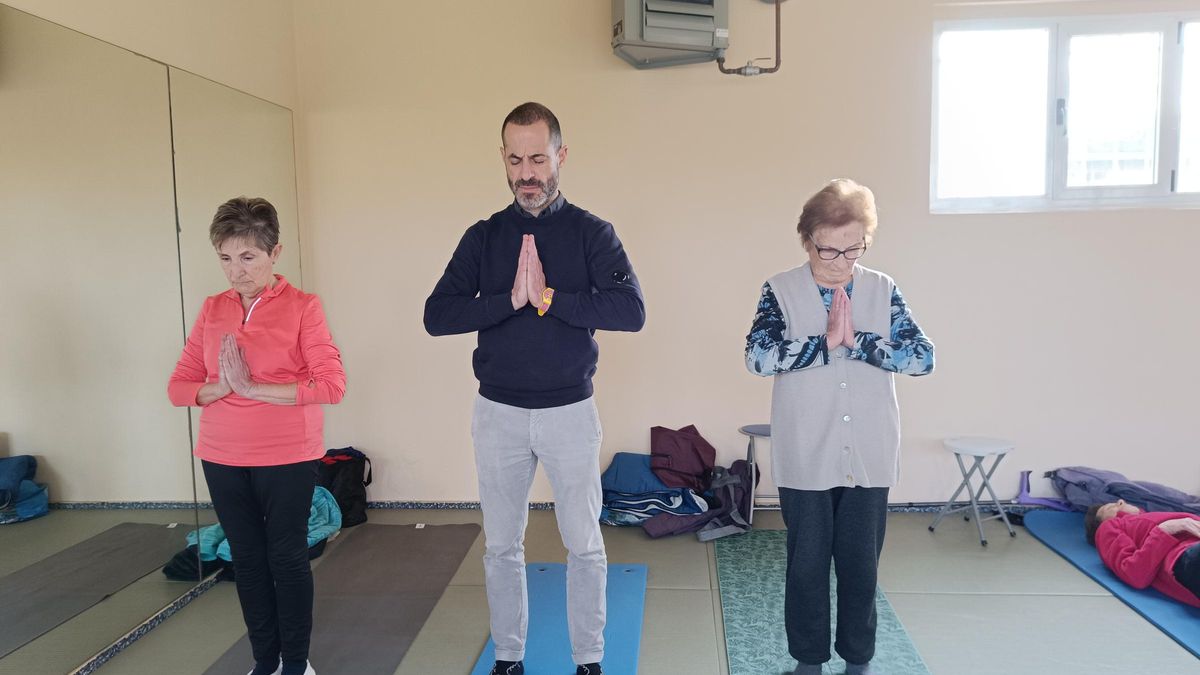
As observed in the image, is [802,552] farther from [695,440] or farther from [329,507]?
[329,507]

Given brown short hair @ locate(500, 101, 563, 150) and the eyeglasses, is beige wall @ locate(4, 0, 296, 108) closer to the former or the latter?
brown short hair @ locate(500, 101, 563, 150)

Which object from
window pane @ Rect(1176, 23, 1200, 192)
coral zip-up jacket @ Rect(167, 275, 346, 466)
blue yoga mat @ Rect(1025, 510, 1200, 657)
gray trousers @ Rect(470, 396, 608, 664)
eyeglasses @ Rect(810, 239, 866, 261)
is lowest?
blue yoga mat @ Rect(1025, 510, 1200, 657)

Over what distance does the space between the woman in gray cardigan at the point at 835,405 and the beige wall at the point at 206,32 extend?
100 inches

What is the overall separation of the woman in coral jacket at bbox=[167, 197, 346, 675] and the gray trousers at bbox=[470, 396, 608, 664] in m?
0.50

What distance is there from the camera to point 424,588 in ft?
11.2

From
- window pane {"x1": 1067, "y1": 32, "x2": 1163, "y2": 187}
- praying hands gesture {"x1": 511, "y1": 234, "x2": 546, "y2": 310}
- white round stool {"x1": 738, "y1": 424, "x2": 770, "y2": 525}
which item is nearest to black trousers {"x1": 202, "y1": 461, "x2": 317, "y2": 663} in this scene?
praying hands gesture {"x1": 511, "y1": 234, "x2": 546, "y2": 310}

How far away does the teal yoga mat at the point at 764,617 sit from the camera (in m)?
2.71

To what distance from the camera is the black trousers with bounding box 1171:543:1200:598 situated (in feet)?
9.70

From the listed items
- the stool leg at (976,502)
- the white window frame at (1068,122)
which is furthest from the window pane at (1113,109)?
the stool leg at (976,502)

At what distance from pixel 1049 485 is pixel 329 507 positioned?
3632mm

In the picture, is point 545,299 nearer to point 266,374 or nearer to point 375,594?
point 266,374

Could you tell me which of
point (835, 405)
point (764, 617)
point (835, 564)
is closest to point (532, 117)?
point (835, 405)

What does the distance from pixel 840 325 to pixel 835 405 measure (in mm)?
240

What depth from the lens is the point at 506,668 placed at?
8.47 ft
